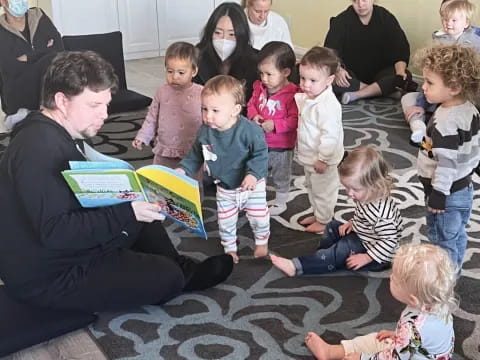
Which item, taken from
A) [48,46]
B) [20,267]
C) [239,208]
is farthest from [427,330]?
[48,46]

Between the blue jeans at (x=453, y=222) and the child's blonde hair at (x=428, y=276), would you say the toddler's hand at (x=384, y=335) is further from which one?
the blue jeans at (x=453, y=222)

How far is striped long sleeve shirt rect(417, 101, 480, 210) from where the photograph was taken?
6.17 feet

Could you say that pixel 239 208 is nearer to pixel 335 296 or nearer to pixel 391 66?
pixel 335 296

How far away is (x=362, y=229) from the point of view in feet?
7.02

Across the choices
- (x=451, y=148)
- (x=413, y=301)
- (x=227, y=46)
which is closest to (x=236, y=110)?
(x=451, y=148)

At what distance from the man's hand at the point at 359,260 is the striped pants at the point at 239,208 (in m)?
0.34

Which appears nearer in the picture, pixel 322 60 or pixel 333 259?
pixel 333 259

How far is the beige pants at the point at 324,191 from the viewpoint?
2.43 m

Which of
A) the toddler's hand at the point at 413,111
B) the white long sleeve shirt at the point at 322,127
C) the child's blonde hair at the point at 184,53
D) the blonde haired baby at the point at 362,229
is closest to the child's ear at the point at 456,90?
the blonde haired baby at the point at 362,229

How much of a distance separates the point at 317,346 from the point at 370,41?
3113mm

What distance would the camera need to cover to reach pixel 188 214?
5.98 ft

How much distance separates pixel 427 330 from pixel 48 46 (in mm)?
3040

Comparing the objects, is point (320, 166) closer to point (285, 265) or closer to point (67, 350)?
point (285, 265)

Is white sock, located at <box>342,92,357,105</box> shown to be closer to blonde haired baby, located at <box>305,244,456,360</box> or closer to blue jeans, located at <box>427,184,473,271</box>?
blue jeans, located at <box>427,184,473,271</box>
